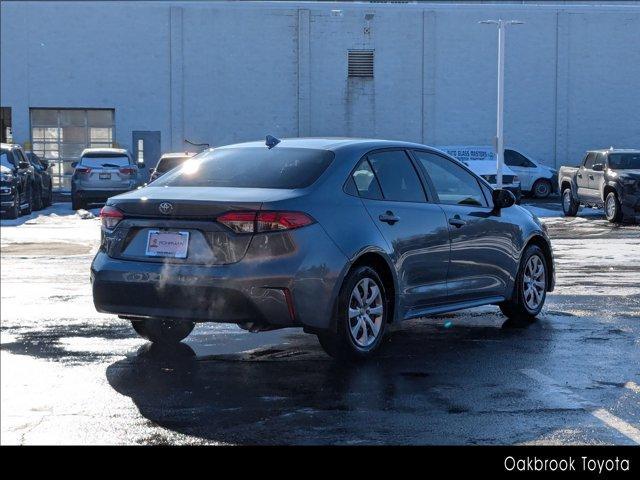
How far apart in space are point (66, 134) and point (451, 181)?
40.0 meters

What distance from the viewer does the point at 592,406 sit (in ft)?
23.4

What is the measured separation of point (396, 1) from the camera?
5331cm

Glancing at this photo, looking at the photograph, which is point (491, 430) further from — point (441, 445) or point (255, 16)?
point (255, 16)

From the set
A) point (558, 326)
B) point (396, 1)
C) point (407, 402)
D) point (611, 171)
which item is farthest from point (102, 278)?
point (396, 1)

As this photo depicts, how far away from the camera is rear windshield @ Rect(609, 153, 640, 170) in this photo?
27375 mm

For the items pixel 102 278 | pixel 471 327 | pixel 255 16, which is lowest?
pixel 471 327

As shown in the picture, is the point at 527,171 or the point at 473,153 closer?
the point at 473,153

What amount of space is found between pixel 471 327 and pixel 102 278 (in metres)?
3.58

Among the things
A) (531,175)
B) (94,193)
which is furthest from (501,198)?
(531,175)

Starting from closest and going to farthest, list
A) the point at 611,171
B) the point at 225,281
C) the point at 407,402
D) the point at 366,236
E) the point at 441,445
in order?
the point at 441,445, the point at 407,402, the point at 225,281, the point at 366,236, the point at 611,171

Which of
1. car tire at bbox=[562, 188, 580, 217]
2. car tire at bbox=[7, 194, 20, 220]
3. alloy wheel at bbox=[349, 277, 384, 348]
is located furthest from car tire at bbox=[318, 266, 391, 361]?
car tire at bbox=[562, 188, 580, 217]

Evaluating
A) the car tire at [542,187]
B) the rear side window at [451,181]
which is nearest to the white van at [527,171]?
the car tire at [542,187]

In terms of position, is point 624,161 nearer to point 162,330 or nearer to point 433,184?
point 433,184
